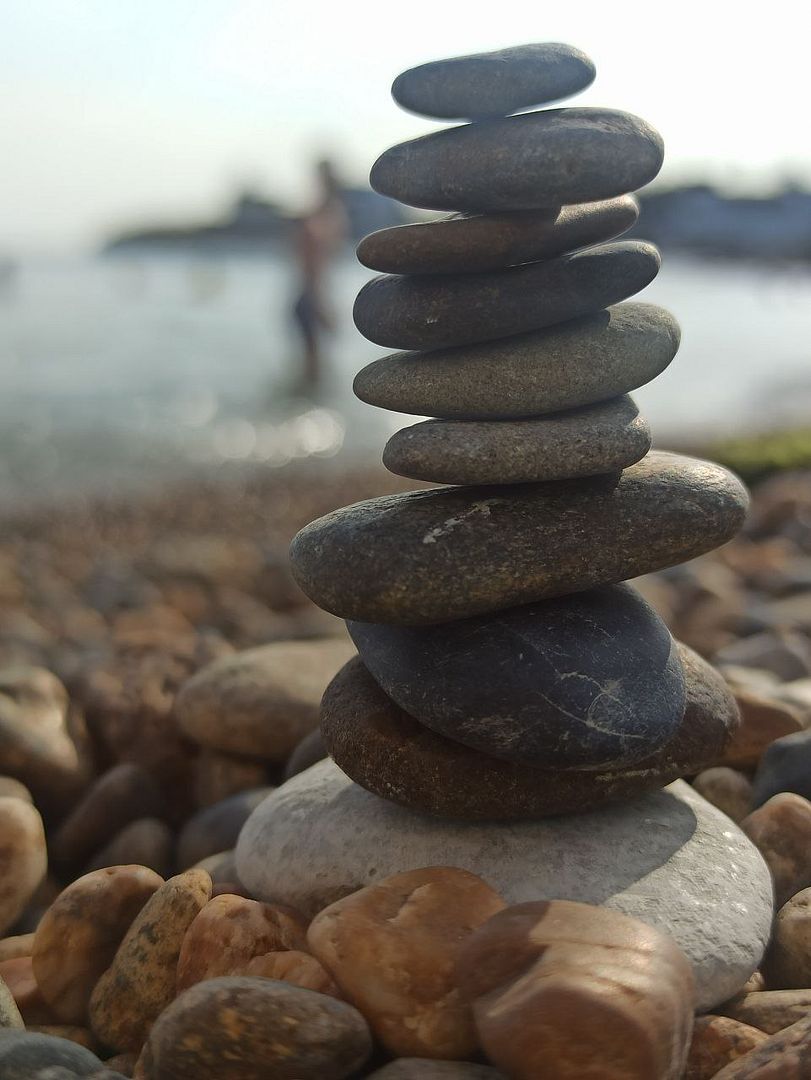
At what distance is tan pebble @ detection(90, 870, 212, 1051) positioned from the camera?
3.16m

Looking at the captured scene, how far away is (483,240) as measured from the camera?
3346mm

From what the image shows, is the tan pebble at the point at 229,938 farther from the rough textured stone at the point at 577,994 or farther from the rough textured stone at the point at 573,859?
the rough textured stone at the point at 577,994

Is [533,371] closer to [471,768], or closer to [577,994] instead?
[471,768]

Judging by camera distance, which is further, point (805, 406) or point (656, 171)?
point (805, 406)

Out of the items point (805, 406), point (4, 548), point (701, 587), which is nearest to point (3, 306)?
point (805, 406)

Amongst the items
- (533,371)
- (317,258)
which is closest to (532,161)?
(533,371)

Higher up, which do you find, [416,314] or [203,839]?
[416,314]

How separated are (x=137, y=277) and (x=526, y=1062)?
2087 inches

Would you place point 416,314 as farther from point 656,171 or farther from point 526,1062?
point 526,1062

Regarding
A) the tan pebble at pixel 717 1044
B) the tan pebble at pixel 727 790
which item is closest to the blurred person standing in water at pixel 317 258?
the tan pebble at pixel 727 790

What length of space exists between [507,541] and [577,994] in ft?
4.19

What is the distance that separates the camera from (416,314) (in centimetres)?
340

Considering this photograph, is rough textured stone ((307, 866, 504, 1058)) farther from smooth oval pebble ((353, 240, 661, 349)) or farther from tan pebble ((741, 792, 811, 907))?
smooth oval pebble ((353, 240, 661, 349))

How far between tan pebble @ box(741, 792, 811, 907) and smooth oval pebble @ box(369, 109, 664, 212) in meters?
2.02
